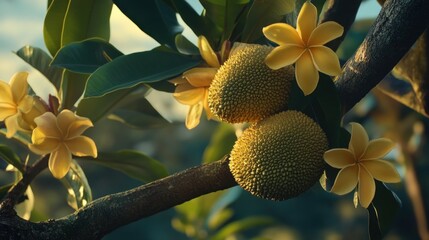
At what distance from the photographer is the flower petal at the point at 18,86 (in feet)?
3.85

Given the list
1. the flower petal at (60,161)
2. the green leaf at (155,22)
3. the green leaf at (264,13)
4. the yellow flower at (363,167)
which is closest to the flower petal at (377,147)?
the yellow flower at (363,167)

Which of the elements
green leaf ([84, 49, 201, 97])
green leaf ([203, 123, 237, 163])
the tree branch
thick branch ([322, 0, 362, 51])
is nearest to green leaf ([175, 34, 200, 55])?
green leaf ([84, 49, 201, 97])

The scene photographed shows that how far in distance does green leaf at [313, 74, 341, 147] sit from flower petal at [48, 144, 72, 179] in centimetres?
40

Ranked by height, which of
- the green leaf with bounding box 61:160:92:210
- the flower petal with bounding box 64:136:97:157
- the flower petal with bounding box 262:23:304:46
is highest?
the flower petal with bounding box 262:23:304:46

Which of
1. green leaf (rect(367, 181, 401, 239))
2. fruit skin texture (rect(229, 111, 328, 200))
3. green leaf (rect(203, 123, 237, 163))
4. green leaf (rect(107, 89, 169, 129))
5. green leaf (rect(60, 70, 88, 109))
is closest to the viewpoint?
fruit skin texture (rect(229, 111, 328, 200))

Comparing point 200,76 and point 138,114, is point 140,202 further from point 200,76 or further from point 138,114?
point 138,114

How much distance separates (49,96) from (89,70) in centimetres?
15

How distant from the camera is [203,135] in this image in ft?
39.9

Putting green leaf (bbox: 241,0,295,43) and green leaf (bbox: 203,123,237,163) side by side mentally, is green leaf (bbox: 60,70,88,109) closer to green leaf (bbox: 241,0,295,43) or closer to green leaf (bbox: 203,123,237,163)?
green leaf (bbox: 241,0,295,43)

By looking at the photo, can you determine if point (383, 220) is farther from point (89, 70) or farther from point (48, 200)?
point (48, 200)

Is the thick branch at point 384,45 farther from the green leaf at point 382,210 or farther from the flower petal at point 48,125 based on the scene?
the flower petal at point 48,125

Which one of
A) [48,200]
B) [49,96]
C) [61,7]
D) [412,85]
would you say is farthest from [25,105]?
[48,200]

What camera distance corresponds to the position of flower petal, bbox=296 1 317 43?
3.21 ft

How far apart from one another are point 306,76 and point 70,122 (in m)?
0.38
